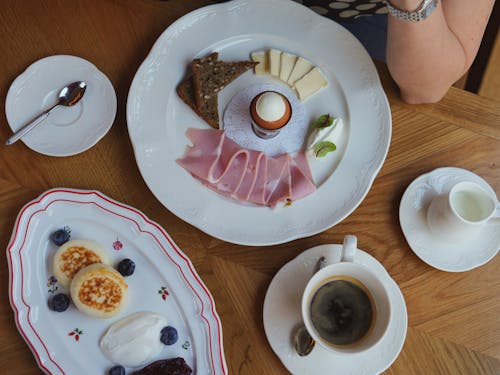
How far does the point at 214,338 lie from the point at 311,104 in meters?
0.55

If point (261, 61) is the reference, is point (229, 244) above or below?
below

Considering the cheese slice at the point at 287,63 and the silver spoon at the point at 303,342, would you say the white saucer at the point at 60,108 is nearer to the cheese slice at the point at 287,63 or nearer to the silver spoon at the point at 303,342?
the cheese slice at the point at 287,63

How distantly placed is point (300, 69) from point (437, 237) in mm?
463

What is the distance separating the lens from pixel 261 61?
45.8 inches

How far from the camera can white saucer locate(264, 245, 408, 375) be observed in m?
0.97

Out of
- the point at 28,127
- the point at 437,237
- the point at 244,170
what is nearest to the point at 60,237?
the point at 28,127

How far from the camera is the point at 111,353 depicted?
973mm

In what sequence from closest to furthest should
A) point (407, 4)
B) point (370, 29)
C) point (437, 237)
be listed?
point (407, 4)
point (437, 237)
point (370, 29)

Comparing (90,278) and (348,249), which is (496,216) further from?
(90,278)

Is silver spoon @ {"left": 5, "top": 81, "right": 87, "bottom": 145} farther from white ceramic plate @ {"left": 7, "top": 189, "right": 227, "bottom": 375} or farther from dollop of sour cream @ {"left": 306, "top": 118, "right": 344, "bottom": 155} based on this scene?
dollop of sour cream @ {"left": 306, "top": 118, "right": 344, "bottom": 155}

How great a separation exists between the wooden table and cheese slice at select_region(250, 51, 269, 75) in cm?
19

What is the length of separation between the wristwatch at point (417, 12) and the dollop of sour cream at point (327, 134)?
25 centimetres

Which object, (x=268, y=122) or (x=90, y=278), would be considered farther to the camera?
(x=268, y=122)

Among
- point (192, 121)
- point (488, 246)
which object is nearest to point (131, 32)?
point (192, 121)
